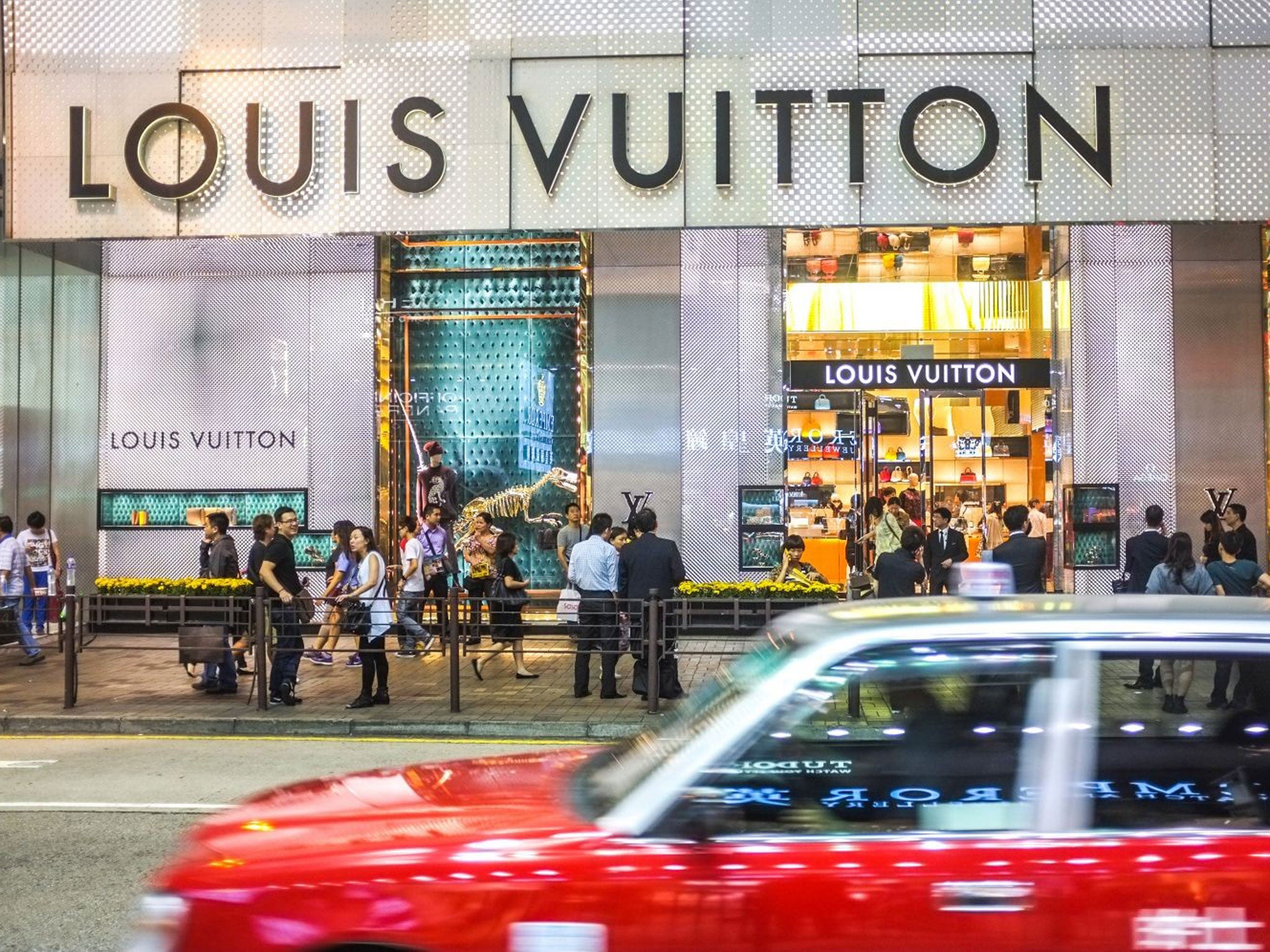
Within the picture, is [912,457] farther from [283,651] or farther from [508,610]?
[283,651]

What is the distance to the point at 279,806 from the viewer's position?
12.0 feet

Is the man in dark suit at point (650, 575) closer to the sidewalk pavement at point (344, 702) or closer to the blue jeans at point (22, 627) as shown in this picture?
the sidewalk pavement at point (344, 702)

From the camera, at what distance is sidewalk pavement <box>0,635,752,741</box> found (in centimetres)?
1068

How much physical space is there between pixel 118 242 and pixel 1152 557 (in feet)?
45.8

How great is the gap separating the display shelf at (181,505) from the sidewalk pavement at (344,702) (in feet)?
9.50

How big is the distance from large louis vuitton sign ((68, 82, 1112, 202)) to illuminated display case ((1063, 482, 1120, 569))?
158 inches

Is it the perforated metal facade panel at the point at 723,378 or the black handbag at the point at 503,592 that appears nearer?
the black handbag at the point at 503,592

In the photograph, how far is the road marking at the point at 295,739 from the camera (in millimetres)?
10266

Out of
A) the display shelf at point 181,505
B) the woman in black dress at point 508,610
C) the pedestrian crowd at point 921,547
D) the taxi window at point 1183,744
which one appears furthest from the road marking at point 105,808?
the display shelf at point 181,505

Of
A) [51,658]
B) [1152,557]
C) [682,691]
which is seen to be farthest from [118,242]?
[1152,557]

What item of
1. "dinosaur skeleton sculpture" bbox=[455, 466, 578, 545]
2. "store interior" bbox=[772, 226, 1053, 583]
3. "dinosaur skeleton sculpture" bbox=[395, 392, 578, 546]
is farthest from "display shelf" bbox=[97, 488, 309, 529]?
"store interior" bbox=[772, 226, 1053, 583]

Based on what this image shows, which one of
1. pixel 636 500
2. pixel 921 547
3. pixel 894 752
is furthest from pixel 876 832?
pixel 636 500

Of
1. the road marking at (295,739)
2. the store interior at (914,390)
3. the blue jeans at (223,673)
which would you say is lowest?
the road marking at (295,739)

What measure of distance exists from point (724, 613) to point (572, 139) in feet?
22.5
